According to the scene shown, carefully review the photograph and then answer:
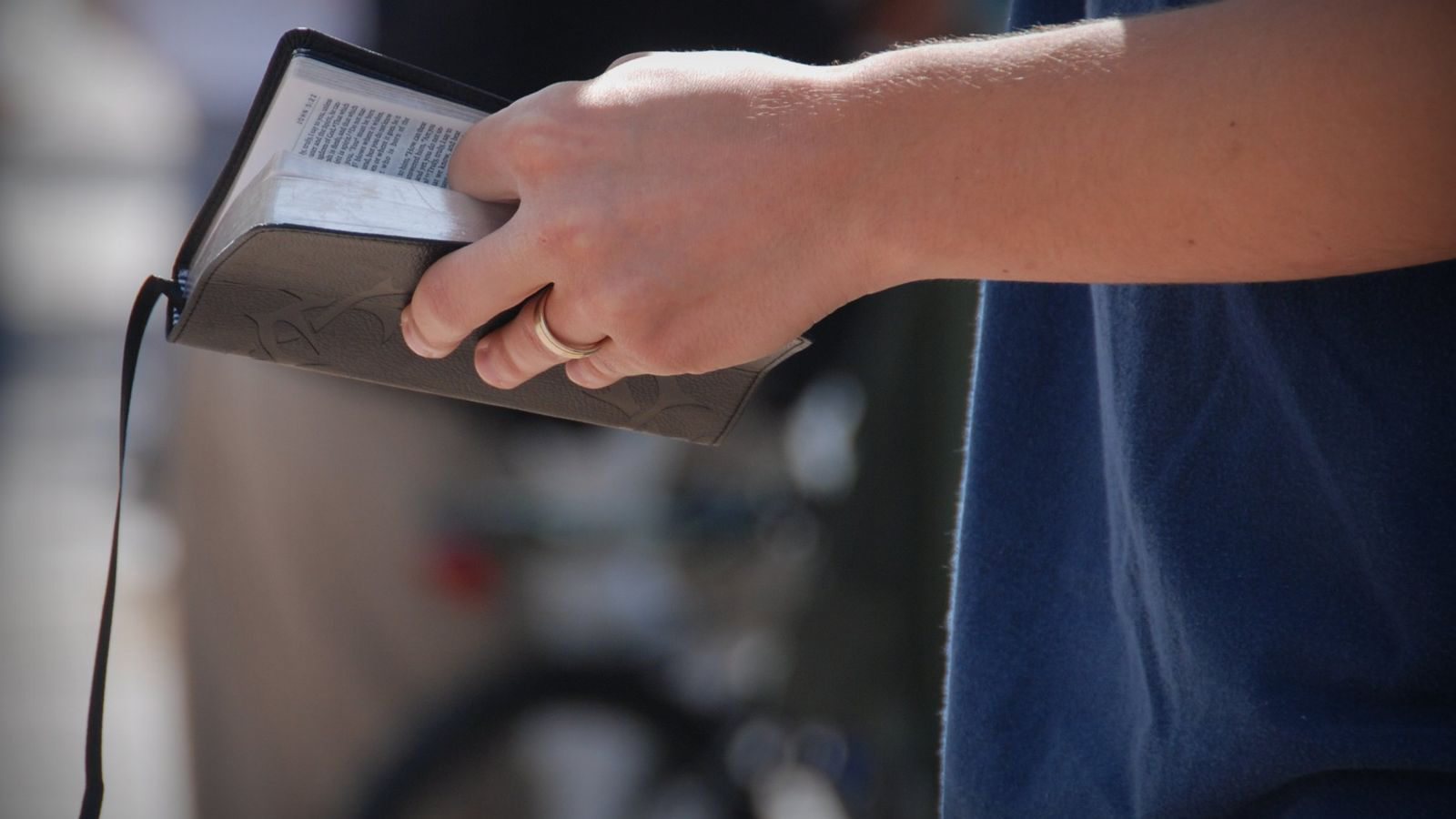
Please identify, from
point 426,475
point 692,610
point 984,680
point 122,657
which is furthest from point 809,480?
point 122,657

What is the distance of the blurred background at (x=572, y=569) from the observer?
2.22 meters

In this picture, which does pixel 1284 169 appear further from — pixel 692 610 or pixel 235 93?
pixel 235 93

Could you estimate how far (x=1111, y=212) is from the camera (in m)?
0.73

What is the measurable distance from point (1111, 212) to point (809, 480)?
1.67m

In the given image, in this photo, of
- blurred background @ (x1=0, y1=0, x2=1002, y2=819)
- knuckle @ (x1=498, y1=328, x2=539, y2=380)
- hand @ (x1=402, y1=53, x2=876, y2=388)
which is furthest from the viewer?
blurred background @ (x1=0, y1=0, x2=1002, y2=819)

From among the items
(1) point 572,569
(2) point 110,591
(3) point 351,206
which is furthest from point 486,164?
(1) point 572,569

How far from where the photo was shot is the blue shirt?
747 millimetres

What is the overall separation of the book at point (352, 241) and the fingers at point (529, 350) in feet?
0.06

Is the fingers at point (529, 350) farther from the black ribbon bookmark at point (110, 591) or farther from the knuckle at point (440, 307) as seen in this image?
the black ribbon bookmark at point (110, 591)

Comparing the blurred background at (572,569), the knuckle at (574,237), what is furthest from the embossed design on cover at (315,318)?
the blurred background at (572,569)

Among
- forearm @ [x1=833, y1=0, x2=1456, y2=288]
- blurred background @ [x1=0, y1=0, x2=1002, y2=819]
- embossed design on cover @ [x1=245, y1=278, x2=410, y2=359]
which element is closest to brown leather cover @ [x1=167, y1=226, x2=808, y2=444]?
embossed design on cover @ [x1=245, y1=278, x2=410, y2=359]

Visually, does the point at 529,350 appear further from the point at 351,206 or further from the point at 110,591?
→ the point at 110,591

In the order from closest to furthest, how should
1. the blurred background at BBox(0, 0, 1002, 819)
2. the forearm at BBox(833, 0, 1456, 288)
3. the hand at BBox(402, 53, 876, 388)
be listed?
1. the forearm at BBox(833, 0, 1456, 288)
2. the hand at BBox(402, 53, 876, 388)
3. the blurred background at BBox(0, 0, 1002, 819)

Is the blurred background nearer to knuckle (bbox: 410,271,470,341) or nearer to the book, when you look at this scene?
the book
